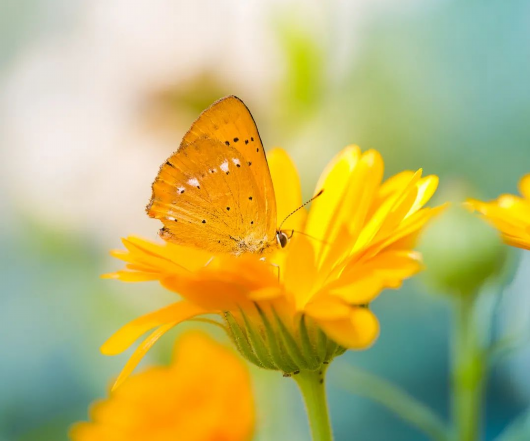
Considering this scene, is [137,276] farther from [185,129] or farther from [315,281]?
[185,129]

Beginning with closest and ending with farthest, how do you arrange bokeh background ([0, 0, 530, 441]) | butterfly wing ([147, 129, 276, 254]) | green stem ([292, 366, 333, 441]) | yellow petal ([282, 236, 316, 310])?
green stem ([292, 366, 333, 441]) < yellow petal ([282, 236, 316, 310]) < butterfly wing ([147, 129, 276, 254]) < bokeh background ([0, 0, 530, 441])

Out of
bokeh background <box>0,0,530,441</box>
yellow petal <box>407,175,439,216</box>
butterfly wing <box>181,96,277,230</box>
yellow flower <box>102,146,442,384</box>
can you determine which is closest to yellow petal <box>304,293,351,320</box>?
yellow flower <box>102,146,442,384</box>

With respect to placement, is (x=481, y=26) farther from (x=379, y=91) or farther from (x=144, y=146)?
(x=144, y=146)

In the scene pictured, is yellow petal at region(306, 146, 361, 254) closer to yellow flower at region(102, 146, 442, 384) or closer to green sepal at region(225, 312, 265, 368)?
yellow flower at region(102, 146, 442, 384)

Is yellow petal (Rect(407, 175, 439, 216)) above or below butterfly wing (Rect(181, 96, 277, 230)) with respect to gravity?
below

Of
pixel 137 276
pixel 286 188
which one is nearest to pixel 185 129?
pixel 286 188
